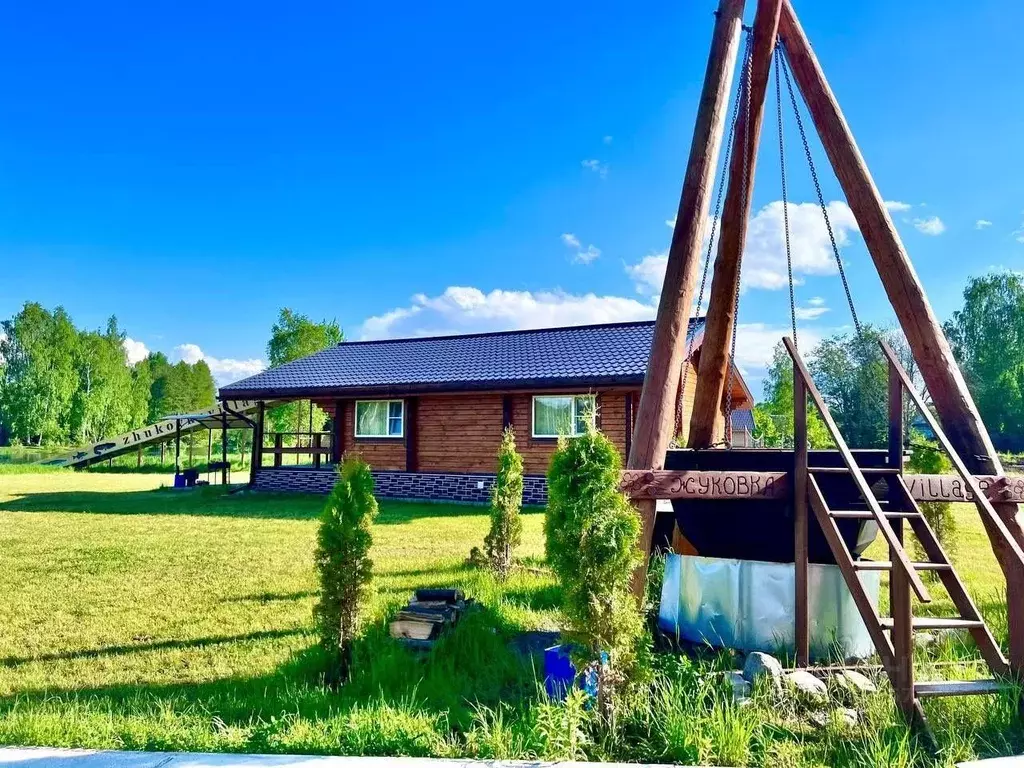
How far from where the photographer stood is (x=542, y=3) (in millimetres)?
8688

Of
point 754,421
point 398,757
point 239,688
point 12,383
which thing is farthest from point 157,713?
point 12,383

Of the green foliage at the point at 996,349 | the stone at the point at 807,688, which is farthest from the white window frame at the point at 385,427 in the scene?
the green foliage at the point at 996,349

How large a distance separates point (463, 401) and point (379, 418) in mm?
2666

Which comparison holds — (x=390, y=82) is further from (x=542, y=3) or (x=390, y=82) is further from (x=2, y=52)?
(x=2, y=52)

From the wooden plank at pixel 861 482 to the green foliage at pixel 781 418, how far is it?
13cm

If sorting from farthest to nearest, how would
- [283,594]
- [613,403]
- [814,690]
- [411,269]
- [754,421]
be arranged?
1. [754,421]
2. [411,269]
3. [613,403]
4. [283,594]
5. [814,690]

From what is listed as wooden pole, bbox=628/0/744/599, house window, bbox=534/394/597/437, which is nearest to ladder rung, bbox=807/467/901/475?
wooden pole, bbox=628/0/744/599

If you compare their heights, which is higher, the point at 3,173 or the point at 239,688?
the point at 3,173

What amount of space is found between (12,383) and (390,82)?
4448 cm

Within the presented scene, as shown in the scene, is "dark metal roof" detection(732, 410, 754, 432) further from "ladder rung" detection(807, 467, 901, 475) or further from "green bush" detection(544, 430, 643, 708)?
"green bush" detection(544, 430, 643, 708)

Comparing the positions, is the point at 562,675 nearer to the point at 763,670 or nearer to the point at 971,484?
the point at 763,670

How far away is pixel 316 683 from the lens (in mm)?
3496

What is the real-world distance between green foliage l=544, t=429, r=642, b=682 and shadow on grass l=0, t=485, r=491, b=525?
829cm

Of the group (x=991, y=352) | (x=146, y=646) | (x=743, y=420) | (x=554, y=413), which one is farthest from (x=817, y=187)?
(x=991, y=352)
